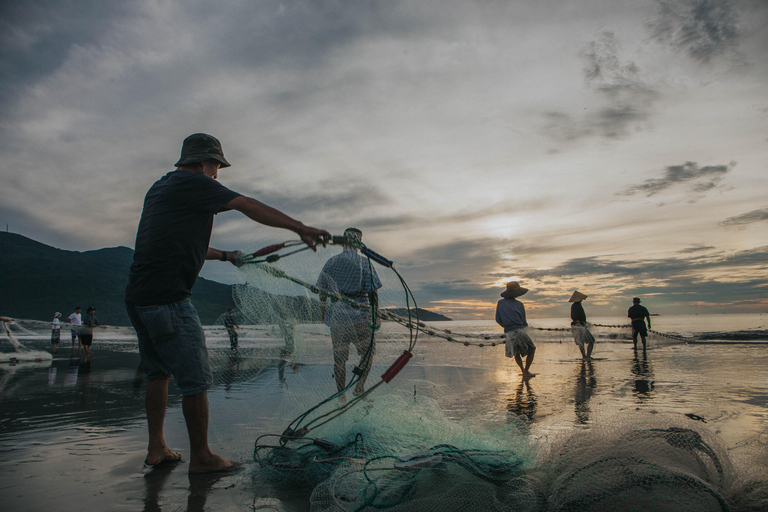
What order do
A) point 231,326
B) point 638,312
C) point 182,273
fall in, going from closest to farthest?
point 182,273
point 231,326
point 638,312

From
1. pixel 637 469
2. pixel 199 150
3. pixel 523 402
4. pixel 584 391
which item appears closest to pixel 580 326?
pixel 584 391

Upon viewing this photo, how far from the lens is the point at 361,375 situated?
315cm

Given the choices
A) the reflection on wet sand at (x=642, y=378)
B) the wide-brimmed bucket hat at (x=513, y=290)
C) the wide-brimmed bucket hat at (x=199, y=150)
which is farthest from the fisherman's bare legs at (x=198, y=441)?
the wide-brimmed bucket hat at (x=513, y=290)

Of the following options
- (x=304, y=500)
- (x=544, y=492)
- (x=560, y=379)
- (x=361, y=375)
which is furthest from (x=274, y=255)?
(x=560, y=379)

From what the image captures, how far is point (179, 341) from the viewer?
8.89 ft

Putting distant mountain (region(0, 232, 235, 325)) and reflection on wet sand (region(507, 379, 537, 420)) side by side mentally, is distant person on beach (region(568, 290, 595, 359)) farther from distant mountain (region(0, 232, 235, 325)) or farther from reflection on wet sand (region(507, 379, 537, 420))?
distant mountain (region(0, 232, 235, 325))

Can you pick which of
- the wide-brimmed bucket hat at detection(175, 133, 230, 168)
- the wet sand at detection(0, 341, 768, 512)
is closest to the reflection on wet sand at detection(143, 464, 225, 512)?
the wet sand at detection(0, 341, 768, 512)

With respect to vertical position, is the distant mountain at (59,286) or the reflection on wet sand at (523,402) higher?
the distant mountain at (59,286)

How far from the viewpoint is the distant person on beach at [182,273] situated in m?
2.67

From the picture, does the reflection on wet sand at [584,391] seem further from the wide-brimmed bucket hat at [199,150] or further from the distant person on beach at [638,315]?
the wide-brimmed bucket hat at [199,150]

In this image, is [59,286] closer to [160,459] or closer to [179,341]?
[160,459]

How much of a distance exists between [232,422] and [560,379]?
6.43 m

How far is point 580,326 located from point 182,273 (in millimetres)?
12224

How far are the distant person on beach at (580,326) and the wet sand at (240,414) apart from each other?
3058mm
